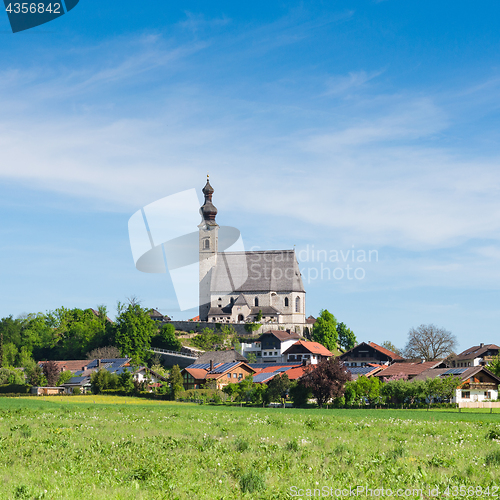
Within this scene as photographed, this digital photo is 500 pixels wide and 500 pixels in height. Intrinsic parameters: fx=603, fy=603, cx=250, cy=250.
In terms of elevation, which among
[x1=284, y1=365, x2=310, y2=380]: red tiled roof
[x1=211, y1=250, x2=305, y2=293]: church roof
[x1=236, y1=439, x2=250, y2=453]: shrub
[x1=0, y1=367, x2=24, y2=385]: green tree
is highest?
[x1=211, y1=250, x2=305, y2=293]: church roof

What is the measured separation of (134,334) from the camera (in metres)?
102

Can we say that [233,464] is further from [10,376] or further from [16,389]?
[10,376]

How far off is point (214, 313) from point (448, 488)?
360ft

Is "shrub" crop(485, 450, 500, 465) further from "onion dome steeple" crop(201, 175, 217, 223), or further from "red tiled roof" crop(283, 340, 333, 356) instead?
"onion dome steeple" crop(201, 175, 217, 223)

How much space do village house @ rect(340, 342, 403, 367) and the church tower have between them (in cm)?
3247

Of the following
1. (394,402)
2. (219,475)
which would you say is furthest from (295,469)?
(394,402)

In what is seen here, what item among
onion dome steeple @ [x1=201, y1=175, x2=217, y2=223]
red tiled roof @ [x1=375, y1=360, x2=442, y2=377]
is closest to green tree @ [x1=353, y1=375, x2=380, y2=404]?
red tiled roof @ [x1=375, y1=360, x2=442, y2=377]

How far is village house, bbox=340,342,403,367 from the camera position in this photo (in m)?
105

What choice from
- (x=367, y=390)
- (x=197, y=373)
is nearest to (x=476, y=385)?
(x=367, y=390)

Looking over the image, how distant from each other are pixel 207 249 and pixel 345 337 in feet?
114

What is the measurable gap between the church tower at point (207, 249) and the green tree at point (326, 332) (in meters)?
22.9

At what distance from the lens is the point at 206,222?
132000 mm

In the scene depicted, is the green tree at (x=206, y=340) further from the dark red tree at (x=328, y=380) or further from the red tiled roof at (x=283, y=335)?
the dark red tree at (x=328, y=380)

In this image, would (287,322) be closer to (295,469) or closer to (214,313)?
(214,313)
